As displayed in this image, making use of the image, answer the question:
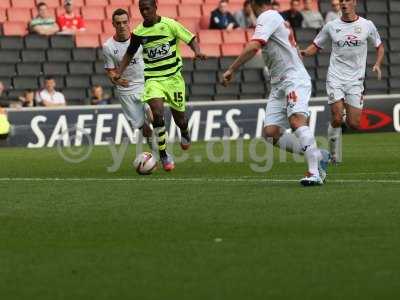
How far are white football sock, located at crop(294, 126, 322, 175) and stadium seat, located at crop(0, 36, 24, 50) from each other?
48.0 ft

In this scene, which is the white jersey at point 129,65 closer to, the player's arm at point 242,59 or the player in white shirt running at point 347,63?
the player in white shirt running at point 347,63

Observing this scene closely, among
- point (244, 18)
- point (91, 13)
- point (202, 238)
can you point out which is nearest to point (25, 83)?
point (91, 13)

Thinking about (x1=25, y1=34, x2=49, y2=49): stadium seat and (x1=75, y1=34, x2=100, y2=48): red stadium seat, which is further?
(x1=75, y1=34, x2=100, y2=48): red stadium seat

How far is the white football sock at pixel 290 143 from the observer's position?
14.3 m

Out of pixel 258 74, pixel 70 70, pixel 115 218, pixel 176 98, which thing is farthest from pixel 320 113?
pixel 115 218

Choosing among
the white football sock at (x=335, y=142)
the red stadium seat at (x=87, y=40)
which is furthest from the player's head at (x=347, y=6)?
the red stadium seat at (x=87, y=40)

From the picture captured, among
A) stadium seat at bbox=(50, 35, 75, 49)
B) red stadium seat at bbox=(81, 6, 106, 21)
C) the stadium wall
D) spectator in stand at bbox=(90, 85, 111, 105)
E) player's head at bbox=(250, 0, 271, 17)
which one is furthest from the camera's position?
red stadium seat at bbox=(81, 6, 106, 21)

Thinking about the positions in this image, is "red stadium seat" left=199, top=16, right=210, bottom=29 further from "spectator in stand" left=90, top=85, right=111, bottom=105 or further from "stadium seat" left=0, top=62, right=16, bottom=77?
"stadium seat" left=0, top=62, right=16, bottom=77

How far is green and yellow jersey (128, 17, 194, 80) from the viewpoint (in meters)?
17.0

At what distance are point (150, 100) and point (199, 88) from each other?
11879mm

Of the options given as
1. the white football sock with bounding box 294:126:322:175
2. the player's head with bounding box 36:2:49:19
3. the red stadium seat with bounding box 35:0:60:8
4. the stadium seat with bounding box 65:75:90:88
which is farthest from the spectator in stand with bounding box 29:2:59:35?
the white football sock with bounding box 294:126:322:175

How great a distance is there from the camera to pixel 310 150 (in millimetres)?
13773

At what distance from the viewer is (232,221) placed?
36.5 feet

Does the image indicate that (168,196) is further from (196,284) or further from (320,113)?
(320,113)
